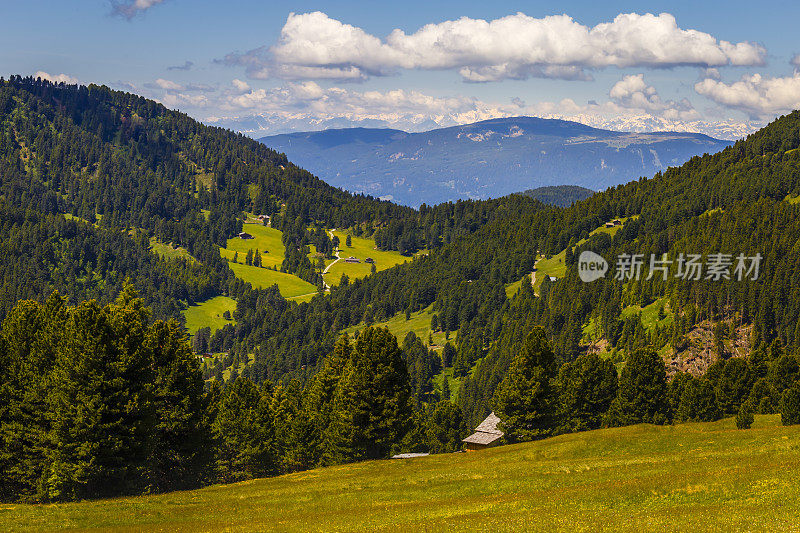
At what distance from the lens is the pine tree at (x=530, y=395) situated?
302 feet

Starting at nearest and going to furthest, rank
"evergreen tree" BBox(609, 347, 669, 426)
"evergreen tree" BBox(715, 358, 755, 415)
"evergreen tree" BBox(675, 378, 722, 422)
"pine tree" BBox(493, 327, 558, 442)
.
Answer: "pine tree" BBox(493, 327, 558, 442)
"evergreen tree" BBox(609, 347, 669, 426)
"evergreen tree" BBox(675, 378, 722, 422)
"evergreen tree" BBox(715, 358, 755, 415)

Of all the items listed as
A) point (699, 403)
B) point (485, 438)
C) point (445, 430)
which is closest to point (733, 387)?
point (699, 403)

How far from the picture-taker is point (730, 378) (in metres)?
110

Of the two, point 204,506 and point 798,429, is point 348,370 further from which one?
point 798,429

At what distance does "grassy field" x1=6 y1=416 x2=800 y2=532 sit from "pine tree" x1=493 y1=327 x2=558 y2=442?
72.2 feet

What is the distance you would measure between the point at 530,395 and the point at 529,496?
47.9 metres

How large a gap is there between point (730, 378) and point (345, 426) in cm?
6868

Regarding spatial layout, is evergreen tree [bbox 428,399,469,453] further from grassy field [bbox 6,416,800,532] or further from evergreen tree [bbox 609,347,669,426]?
grassy field [bbox 6,416,800,532]

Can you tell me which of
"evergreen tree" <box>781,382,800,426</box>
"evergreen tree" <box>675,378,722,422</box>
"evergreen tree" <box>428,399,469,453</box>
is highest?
"evergreen tree" <box>781,382,800,426</box>

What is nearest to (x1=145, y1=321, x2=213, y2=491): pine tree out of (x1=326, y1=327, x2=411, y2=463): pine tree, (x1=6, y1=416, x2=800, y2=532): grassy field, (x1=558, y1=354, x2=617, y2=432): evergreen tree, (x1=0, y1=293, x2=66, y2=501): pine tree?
(x1=6, y1=416, x2=800, y2=532): grassy field

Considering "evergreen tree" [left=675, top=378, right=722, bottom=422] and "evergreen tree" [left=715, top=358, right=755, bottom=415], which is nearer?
"evergreen tree" [left=675, top=378, right=722, bottom=422]

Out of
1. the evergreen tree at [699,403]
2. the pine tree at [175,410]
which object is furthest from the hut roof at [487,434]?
the pine tree at [175,410]

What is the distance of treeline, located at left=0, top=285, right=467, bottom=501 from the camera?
188 feet

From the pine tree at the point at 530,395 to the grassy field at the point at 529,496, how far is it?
22.0 metres
